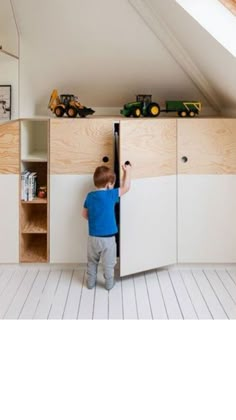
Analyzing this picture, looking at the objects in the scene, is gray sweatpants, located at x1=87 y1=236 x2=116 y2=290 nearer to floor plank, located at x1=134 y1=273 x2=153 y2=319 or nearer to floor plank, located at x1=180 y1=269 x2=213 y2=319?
floor plank, located at x1=134 y1=273 x2=153 y2=319

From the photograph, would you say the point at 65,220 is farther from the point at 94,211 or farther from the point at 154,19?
the point at 154,19

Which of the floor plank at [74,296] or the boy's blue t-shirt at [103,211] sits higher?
the boy's blue t-shirt at [103,211]

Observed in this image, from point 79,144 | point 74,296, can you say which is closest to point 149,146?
point 79,144

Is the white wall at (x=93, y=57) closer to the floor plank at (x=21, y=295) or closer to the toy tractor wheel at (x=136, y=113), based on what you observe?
the toy tractor wheel at (x=136, y=113)

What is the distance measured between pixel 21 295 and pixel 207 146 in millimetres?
1529

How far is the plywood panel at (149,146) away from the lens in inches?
132

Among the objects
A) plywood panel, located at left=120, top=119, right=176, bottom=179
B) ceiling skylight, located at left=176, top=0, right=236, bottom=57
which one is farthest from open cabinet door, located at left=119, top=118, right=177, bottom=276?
ceiling skylight, located at left=176, top=0, right=236, bottom=57

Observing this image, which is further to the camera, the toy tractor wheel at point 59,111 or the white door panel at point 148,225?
the toy tractor wheel at point 59,111

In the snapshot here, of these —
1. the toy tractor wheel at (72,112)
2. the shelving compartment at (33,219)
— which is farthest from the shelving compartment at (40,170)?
the toy tractor wheel at (72,112)

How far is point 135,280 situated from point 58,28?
1.72m

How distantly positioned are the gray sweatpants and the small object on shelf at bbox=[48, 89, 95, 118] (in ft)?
2.88

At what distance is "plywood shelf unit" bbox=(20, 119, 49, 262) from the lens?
3.64m

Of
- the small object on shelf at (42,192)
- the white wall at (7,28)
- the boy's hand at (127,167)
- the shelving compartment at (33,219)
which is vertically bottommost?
the shelving compartment at (33,219)
